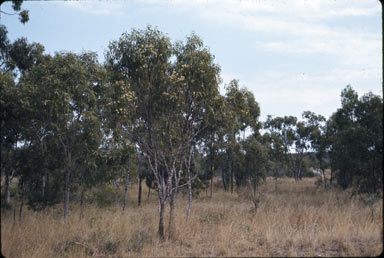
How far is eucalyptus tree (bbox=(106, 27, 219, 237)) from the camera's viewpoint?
8.59 meters

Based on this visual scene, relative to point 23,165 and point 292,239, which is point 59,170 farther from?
point 292,239

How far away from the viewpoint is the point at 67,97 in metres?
10.5

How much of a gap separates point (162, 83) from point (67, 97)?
3.92 meters

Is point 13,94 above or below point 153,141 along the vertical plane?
above

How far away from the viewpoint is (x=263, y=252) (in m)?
6.38

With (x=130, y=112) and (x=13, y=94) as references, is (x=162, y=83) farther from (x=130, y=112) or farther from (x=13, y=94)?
(x=13, y=94)

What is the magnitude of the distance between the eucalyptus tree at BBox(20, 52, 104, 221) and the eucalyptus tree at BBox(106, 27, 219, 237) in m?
2.57

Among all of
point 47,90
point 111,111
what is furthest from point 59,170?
point 111,111

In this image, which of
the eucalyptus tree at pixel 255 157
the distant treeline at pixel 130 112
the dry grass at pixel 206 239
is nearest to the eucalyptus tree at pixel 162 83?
the distant treeline at pixel 130 112

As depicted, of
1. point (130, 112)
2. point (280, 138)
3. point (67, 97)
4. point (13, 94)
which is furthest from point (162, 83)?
point (280, 138)

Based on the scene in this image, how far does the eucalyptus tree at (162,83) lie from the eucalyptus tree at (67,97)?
2.57m

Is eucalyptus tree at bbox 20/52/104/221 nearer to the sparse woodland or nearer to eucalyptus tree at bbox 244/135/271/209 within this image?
the sparse woodland

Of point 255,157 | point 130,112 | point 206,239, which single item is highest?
point 130,112

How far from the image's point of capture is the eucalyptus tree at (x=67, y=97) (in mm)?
10406
